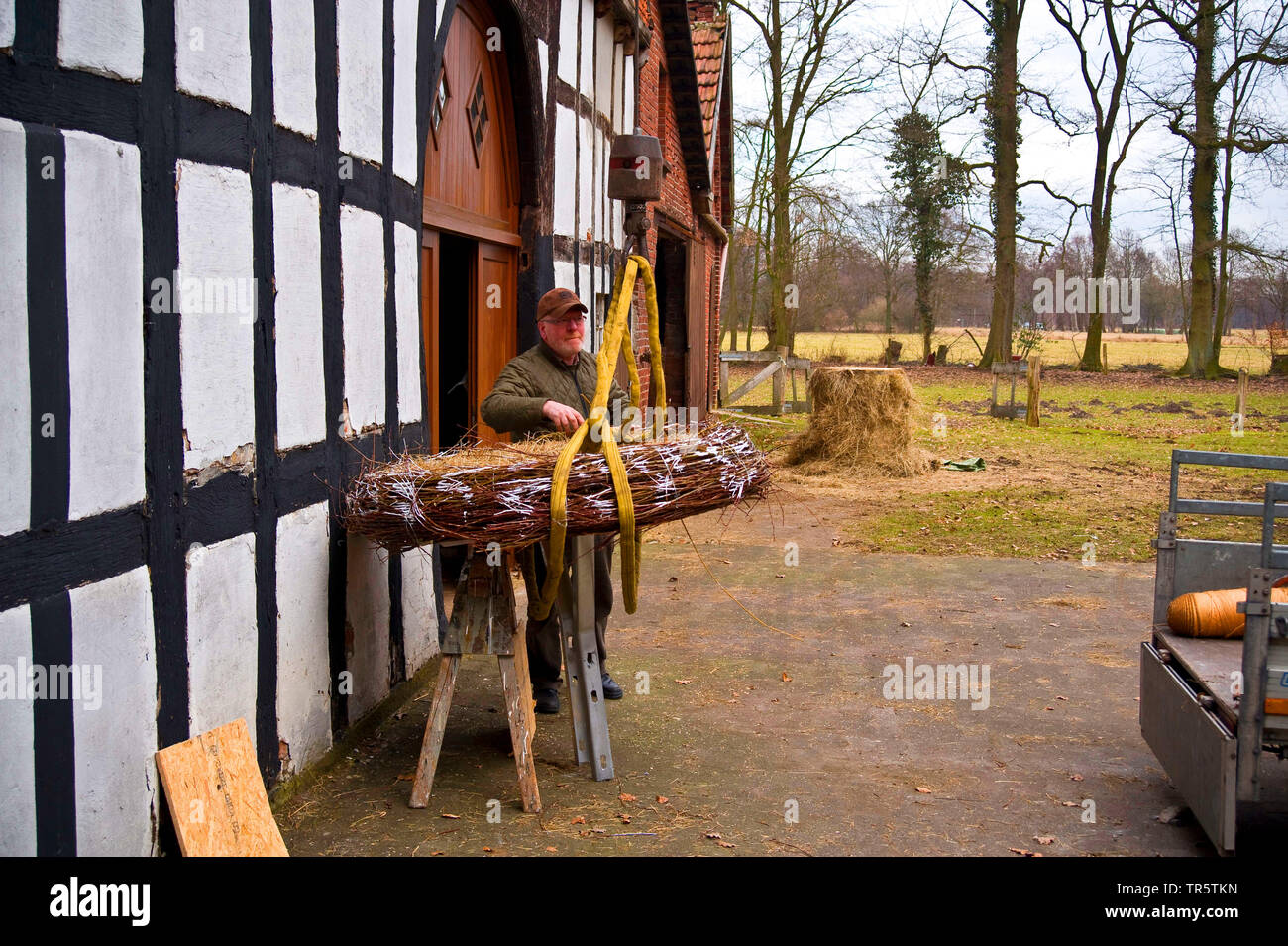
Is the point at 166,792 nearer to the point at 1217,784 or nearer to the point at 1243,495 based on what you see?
the point at 1217,784

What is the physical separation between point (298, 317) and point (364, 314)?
2.17 ft

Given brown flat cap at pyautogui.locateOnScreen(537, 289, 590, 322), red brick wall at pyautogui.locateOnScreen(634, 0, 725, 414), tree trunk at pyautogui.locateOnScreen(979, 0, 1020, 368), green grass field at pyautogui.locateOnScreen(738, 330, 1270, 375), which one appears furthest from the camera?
green grass field at pyautogui.locateOnScreen(738, 330, 1270, 375)

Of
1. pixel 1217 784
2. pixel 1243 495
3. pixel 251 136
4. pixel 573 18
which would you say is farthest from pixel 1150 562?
pixel 251 136

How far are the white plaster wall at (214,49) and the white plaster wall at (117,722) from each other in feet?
4.84

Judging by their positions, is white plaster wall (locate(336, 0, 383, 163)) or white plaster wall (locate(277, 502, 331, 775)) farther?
white plaster wall (locate(336, 0, 383, 163))

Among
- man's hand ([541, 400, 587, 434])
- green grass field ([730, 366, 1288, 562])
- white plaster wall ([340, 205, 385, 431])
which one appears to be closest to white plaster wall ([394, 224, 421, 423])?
white plaster wall ([340, 205, 385, 431])

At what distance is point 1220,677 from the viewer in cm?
393

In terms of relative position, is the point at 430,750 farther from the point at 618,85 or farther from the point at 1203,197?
the point at 1203,197

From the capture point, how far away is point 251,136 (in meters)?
3.68

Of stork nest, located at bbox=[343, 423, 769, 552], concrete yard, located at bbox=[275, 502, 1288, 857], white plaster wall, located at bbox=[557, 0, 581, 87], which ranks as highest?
white plaster wall, located at bbox=[557, 0, 581, 87]

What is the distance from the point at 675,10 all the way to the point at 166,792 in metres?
11.1

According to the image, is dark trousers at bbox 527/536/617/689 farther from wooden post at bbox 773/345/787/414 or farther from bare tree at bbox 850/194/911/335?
bare tree at bbox 850/194/911/335

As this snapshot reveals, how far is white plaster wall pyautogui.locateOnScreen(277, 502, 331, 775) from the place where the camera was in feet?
13.2

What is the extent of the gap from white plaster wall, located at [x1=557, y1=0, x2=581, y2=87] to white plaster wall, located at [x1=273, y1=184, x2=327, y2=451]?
427cm
